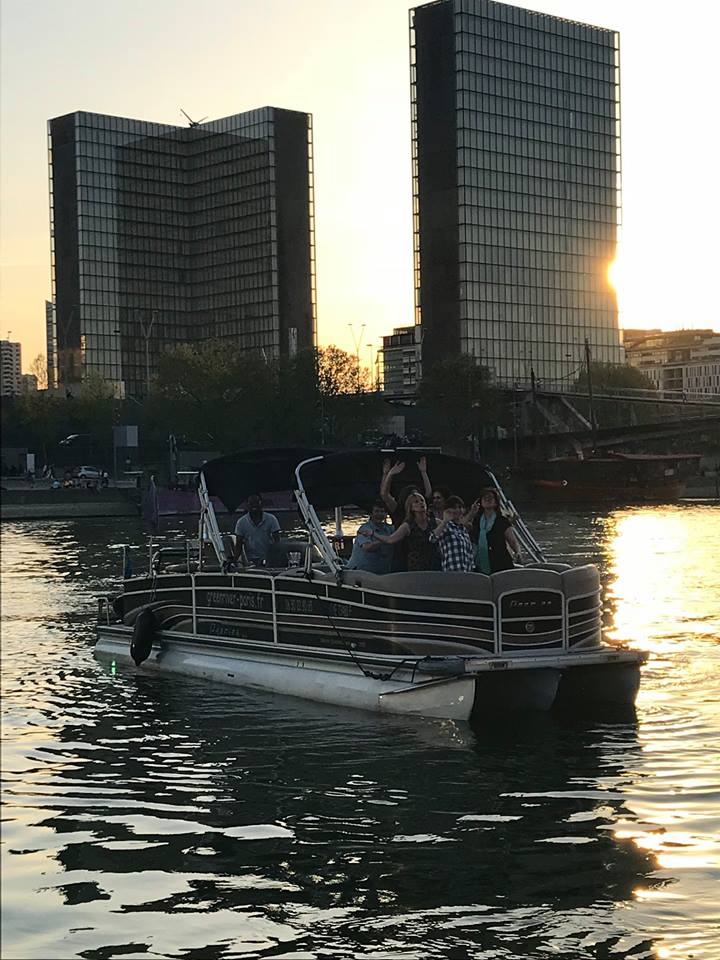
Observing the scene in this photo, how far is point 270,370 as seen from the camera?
411 ft

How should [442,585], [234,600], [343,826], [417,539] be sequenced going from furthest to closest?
[234,600], [417,539], [442,585], [343,826]

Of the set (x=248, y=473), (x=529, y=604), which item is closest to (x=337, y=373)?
(x=248, y=473)

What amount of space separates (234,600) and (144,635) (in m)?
2.42

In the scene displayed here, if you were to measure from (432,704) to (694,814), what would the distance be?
4.81 m

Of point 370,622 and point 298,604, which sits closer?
point 370,622

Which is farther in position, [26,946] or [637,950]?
[637,950]

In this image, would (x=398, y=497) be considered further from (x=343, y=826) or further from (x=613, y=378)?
(x=613, y=378)

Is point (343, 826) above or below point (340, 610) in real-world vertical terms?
below

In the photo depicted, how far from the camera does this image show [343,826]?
13438 millimetres

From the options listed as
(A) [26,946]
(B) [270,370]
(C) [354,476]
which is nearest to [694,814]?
(A) [26,946]

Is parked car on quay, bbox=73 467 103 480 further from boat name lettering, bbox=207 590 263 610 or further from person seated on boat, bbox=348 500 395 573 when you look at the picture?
person seated on boat, bbox=348 500 395 573

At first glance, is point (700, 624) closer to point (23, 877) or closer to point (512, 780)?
point (512, 780)

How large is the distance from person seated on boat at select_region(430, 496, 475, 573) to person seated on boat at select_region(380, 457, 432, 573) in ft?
1.70

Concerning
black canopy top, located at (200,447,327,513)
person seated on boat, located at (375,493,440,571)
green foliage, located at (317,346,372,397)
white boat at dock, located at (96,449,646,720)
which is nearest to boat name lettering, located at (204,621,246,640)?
white boat at dock, located at (96,449,646,720)
